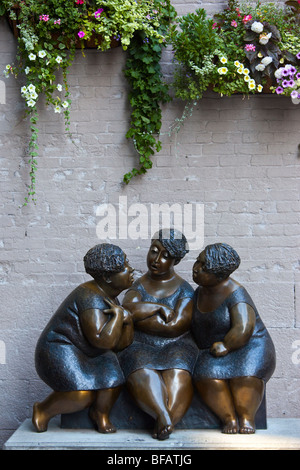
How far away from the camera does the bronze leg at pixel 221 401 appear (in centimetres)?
349

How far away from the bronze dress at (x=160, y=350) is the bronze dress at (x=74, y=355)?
3.6 inches

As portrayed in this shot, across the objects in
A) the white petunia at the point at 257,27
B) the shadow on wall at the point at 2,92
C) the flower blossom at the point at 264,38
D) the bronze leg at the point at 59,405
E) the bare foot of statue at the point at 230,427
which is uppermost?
the white petunia at the point at 257,27

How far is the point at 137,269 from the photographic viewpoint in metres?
4.35

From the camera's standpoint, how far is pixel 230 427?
348 centimetres

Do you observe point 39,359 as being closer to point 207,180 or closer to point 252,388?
point 252,388

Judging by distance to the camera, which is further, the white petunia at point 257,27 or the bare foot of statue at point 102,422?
the white petunia at point 257,27

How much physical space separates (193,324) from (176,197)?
3.09ft

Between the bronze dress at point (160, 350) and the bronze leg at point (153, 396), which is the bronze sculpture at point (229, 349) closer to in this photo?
the bronze dress at point (160, 350)

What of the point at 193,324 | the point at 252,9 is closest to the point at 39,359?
the point at 193,324

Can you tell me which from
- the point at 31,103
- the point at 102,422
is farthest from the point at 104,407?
the point at 31,103

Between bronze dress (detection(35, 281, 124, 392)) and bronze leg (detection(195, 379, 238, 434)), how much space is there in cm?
43

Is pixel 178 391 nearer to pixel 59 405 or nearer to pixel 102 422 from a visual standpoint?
pixel 102 422

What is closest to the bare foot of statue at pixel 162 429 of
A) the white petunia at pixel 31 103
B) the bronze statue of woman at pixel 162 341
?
the bronze statue of woman at pixel 162 341

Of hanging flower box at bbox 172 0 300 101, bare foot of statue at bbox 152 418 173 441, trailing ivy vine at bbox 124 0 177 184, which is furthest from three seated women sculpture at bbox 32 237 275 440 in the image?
hanging flower box at bbox 172 0 300 101
